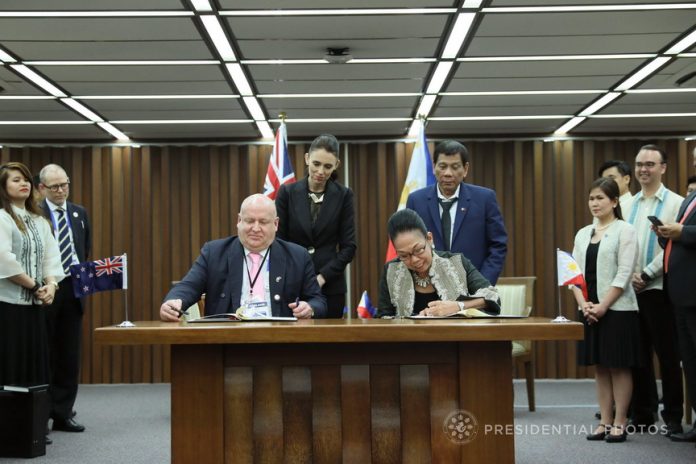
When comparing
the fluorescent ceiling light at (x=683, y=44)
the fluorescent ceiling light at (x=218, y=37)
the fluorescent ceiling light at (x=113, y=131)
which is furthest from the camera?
the fluorescent ceiling light at (x=113, y=131)

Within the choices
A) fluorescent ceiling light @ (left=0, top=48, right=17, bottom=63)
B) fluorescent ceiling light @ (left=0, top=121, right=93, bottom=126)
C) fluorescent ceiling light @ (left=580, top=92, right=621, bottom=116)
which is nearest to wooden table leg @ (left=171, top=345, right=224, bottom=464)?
fluorescent ceiling light @ (left=0, top=48, right=17, bottom=63)

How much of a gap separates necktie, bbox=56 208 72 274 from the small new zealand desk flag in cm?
229

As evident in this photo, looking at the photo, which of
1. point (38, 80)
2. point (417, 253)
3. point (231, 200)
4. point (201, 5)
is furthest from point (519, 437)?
point (231, 200)

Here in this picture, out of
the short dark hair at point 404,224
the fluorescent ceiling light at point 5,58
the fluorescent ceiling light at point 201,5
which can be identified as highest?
the fluorescent ceiling light at point 201,5

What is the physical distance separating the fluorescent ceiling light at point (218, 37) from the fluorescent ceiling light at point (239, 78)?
0.74 ft

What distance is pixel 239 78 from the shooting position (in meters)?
6.59

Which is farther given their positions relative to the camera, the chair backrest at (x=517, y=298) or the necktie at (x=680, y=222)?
the chair backrest at (x=517, y=298)

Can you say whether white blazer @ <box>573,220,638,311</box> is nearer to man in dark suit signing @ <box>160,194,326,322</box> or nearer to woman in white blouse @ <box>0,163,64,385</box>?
man in dark suit signing @ <box>160,194,326,322</box>

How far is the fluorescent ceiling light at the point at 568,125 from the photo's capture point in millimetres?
8320

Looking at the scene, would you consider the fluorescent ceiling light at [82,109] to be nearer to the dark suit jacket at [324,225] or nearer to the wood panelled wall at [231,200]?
the wood panelled wall at [231,200]

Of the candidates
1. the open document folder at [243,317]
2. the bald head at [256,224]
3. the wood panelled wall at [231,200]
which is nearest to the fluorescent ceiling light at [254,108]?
the wood panelled wall at [231,200]

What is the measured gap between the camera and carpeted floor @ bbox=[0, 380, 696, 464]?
467 centimetres

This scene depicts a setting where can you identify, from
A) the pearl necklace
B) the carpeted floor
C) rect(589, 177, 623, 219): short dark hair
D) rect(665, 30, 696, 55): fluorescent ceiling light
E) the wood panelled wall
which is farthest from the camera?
the wood panelled wall

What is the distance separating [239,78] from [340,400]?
4381mm
